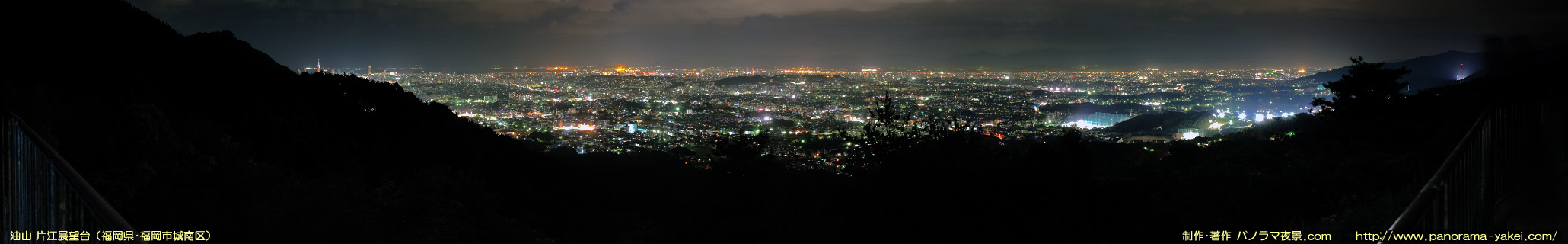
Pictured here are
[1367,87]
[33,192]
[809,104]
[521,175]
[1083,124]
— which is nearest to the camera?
[33,192]

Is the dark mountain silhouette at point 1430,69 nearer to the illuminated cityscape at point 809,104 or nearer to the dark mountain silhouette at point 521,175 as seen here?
the illuminated cityscape at point 809,104

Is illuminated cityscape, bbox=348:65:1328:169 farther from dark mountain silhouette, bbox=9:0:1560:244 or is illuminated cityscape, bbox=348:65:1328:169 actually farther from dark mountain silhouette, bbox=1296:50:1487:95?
dark mountain silhouette, bbox=9:0:1560:244

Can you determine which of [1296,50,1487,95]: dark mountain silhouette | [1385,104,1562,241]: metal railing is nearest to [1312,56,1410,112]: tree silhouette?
[1385,104,1562,241]: metal railing

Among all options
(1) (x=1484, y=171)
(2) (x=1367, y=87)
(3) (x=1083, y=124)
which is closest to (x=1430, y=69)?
(3) (x=1083, y=124)

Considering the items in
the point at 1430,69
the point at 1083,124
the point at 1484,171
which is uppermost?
the point at 1430,69

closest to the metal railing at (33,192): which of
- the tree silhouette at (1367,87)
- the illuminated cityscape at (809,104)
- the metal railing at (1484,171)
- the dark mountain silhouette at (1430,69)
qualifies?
the metal railing at (1484,171)

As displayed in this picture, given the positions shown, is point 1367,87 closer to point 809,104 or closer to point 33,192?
point 33,192
